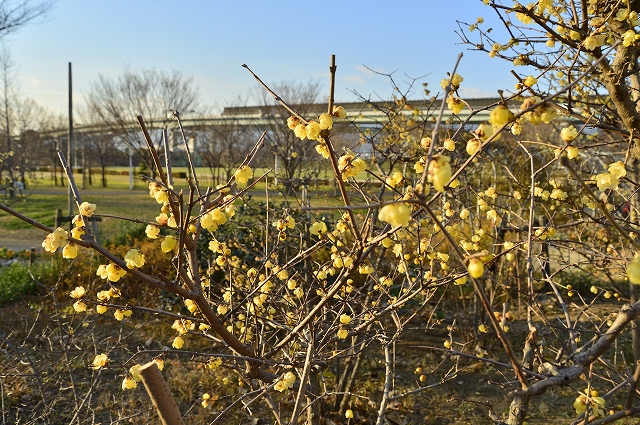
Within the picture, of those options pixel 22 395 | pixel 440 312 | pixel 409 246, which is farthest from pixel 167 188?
pixel 440 312

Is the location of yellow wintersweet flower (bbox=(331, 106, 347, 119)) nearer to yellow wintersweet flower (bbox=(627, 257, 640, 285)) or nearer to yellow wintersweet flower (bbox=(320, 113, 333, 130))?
yellow wintersweet flower (bbox=(320, 113, 333, 130))

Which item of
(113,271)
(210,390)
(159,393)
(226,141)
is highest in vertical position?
(226,141)

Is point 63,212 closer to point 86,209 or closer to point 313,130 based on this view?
point 86,209

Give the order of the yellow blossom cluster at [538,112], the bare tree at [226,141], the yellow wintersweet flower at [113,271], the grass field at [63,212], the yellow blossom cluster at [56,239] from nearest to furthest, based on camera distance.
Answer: the yellow blossom cluster at [538,112] < the yellow blossom cluster at [56,239] < the yellow wintersweet flower at [113,271] < the grass field at [63,212] < the bare tree at [226,141]

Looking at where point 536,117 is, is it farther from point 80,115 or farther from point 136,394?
point 80,115

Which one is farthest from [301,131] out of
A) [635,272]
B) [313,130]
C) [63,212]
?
[63,212]

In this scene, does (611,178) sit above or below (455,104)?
below

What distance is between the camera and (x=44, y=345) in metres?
5.09

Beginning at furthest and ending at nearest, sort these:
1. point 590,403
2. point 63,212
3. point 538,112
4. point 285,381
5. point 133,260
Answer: point 63,212 → point 285,381 → point 590,403 → point 133,260 → point 538,112

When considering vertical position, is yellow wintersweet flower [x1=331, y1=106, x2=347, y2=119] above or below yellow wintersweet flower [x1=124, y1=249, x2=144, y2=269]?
above

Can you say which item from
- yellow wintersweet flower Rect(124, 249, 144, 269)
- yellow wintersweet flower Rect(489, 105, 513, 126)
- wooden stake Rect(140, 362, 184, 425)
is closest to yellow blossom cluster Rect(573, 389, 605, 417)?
yellow wintersweet flower Rect(489, 105, 513, 126)

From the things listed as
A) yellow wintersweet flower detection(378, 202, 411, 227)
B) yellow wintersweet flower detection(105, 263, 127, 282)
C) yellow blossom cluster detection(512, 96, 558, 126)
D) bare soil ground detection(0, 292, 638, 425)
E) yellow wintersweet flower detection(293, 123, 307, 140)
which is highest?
yellow blossom cluster detection(512, 96, 558, 126)

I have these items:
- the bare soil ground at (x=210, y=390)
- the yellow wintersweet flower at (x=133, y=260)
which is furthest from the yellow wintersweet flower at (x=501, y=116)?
the bare soil ground at (x=210, y=390)

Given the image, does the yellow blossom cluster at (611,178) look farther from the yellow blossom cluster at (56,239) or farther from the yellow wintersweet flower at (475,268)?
the yellow blossom cluster at (56,239)
